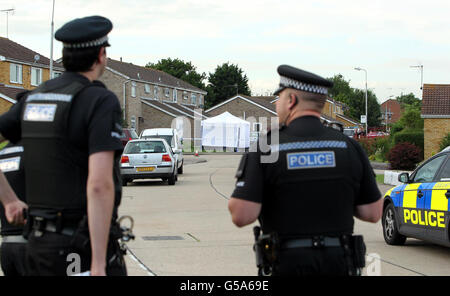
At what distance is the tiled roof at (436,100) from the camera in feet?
142

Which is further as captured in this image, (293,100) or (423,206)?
(423,206)

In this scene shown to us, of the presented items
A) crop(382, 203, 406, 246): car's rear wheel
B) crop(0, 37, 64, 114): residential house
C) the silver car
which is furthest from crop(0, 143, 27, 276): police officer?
crop(0, 37, 64, 114): residential house

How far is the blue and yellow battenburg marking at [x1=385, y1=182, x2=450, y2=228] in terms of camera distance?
908 cm

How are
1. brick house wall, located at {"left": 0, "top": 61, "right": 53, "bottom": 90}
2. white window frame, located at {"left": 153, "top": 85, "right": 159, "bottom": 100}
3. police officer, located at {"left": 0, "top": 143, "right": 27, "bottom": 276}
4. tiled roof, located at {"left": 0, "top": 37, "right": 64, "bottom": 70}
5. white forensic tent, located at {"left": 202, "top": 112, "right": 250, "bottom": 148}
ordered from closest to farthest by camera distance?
police officer, located at {"left": 0, "top": 143, "right": 27, "bottom": 276}, brick house wall, located at {"left": 0, "top": 61, "right": 53, "bottom": 90}, tiled roof, located at {"left": 0, "top": 37, "right": 64, "bottom": 70}, white forensic tent, located at {"left": 202, "top": 112, "right": 250, "bottom": 148}, white window frame, located at {"left": 153, "top": 85, "right": 159, "bottom": 100}

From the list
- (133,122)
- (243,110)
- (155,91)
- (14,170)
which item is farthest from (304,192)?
(243,110)

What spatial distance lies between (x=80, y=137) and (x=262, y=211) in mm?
1044

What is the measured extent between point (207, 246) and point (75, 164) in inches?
281

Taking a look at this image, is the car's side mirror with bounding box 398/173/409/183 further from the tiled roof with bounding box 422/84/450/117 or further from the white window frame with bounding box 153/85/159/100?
the white window frame with bounding box 153/85/159/100

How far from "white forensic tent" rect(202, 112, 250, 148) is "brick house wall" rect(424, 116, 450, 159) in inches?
Answer: 842

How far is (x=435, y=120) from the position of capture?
42.7 m

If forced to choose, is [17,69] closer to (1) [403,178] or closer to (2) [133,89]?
(2) [133,89]

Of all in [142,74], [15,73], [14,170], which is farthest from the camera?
[142,74]

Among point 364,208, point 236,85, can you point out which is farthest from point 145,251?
point 236,85

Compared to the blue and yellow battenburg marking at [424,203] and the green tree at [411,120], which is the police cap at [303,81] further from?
the green tree at [411,120]
